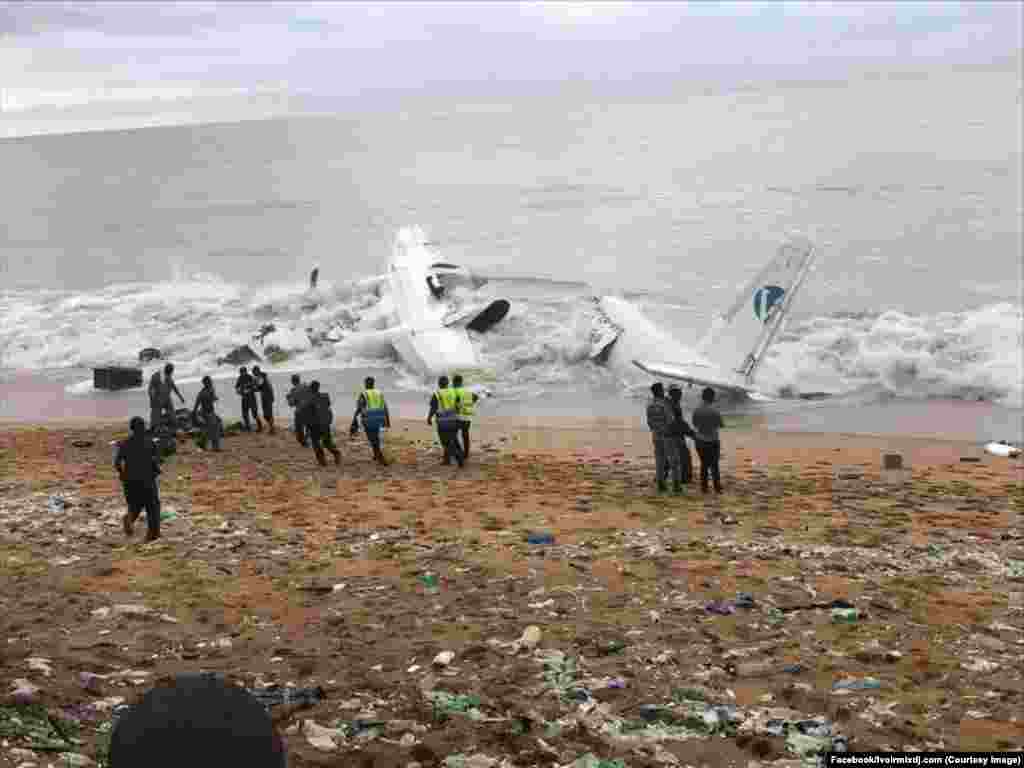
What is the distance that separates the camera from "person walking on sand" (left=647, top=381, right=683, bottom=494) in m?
16.0

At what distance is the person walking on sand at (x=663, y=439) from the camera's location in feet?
52.4

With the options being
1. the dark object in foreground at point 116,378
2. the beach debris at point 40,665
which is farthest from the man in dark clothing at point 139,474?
the dark object in foreground at point 116,378

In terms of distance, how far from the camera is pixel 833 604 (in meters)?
10.6

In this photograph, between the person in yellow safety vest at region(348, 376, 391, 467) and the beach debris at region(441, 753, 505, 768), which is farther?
the person in yellow safety vest at region(348, 376, 391, 467)

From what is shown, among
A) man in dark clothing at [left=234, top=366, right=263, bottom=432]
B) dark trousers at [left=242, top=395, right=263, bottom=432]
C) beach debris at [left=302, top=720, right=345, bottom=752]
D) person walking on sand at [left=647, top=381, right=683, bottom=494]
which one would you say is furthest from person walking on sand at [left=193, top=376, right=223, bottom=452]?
beach debris at [left=302, top=720, right=345, bottom=752]

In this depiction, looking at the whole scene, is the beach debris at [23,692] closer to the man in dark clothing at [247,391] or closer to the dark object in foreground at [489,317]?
the man in dark clothing at [247,391]

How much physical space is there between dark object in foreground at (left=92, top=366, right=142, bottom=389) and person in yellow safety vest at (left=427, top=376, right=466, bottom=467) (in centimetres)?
1395

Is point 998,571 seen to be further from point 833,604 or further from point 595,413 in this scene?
point 595,413

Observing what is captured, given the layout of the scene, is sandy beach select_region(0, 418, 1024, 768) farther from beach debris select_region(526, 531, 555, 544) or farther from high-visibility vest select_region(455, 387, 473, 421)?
high-visibility vest select_region(455, 387, 473, 421)

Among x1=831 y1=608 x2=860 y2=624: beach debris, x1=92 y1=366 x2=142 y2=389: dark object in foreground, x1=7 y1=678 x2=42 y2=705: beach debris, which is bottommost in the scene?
x1=831 y1=608 x2=860 y2=624: beach debris

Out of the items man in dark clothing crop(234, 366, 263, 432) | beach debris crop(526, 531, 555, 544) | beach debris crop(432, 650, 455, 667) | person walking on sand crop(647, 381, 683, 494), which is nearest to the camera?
beach debris crop(432, 650, 455, 667)

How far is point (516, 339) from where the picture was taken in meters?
36.3

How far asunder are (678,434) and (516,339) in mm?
20361

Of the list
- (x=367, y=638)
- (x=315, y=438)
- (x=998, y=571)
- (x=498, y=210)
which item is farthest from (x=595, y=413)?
(x=498, y=210)
